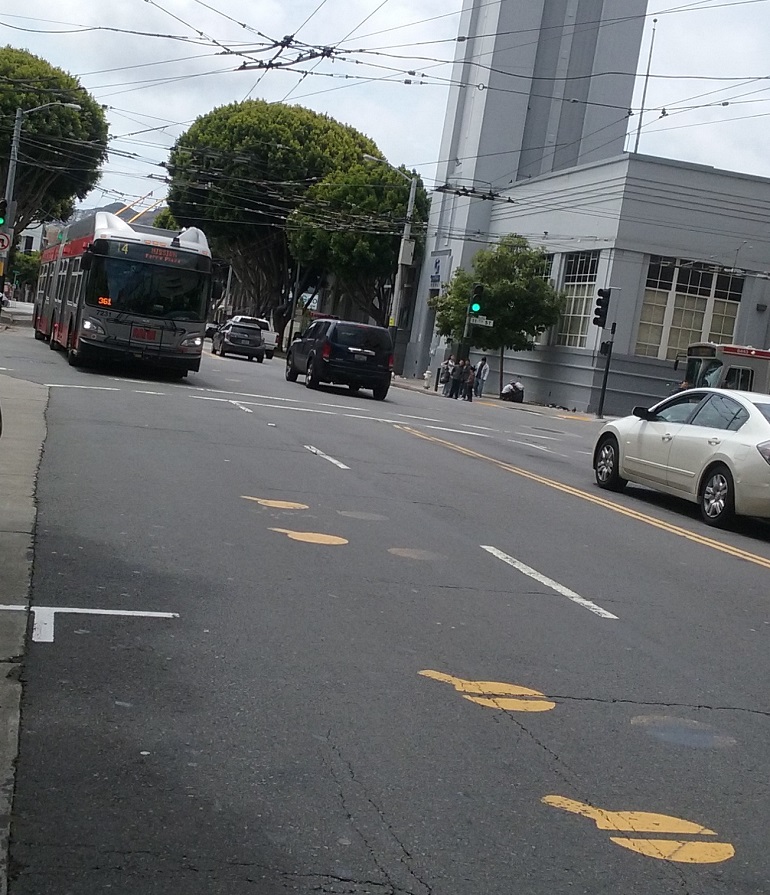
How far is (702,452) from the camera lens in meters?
14.2

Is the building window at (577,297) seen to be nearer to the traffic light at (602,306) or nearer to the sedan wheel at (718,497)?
the traffic light at (602,306)

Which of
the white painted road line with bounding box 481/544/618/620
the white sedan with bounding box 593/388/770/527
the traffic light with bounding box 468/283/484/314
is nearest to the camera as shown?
the white painted road line with bounding box 481/544/618/620

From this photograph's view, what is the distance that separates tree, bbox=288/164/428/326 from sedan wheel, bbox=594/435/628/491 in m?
43.5

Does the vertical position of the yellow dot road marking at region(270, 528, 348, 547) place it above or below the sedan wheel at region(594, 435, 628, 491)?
below

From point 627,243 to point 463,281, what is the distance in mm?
6655

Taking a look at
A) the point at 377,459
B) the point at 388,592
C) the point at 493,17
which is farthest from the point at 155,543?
the point at 493,17

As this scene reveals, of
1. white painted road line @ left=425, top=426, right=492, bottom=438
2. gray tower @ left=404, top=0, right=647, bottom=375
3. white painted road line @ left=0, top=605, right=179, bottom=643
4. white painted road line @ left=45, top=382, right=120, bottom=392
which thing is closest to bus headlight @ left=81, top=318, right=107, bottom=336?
white painted road line @ left=45, top=382, right=120, bottom=392

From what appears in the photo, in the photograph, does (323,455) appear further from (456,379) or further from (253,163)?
(253,163)

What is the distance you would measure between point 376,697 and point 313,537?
408 centimetres

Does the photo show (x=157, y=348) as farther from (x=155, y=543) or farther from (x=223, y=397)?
(x=155, y=543)

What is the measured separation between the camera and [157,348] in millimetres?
25859

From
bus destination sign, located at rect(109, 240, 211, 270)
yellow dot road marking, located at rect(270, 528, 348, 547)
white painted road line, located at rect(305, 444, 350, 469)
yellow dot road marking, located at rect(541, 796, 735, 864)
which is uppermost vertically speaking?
bus destination sign, located at rect(109, 240, 211, 270)

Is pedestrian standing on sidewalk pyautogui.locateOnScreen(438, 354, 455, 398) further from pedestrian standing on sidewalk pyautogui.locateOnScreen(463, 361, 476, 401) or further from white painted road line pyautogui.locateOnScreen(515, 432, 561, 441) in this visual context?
white painted road line pyautogui.locateOnScreen(515, 432, 561, 441)

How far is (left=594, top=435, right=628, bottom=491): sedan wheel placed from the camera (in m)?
16.2
